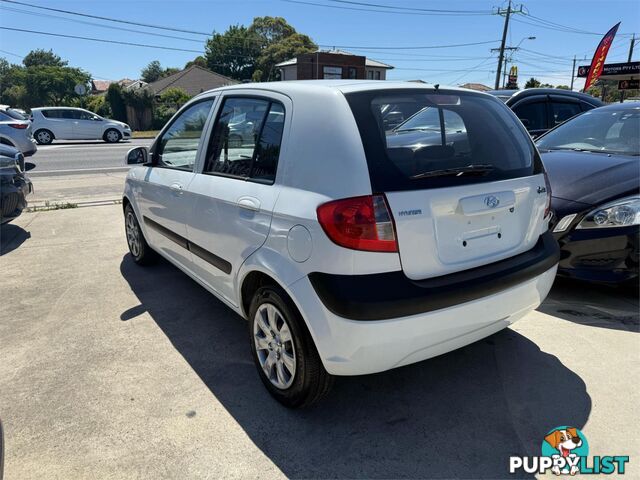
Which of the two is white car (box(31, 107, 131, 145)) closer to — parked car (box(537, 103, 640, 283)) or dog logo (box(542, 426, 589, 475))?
parked car (box(537, 103, 640, 283))

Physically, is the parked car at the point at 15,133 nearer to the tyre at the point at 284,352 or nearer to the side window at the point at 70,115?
the side window at the point at 70,115

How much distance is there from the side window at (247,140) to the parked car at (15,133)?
13.1 meters

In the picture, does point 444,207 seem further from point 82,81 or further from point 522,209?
point 82,81

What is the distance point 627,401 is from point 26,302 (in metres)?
4.56

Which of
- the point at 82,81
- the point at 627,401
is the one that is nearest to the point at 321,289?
the point at 627,401

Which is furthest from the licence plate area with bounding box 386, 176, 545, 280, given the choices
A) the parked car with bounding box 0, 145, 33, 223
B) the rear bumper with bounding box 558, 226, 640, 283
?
the parked car with bounding box 0, 145, 33, 223

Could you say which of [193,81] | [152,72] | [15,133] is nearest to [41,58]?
[152,72]

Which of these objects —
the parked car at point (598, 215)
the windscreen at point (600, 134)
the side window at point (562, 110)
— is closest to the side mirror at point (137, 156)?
the parked car at point (598, 215)

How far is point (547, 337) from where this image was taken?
3.31 metres

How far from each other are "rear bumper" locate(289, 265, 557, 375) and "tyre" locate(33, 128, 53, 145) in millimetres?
23594

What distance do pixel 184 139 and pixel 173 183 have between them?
0.41 metres

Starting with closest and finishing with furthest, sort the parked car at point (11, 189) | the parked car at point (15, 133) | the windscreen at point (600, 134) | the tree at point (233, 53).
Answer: the windscreen at point (600, 134) → the parked car at point (11, 189) → the parked car at point (15, 133) → the tree at point (233, 53)

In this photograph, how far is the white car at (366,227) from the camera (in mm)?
2072

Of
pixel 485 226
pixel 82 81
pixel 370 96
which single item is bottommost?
pixel 485 226
